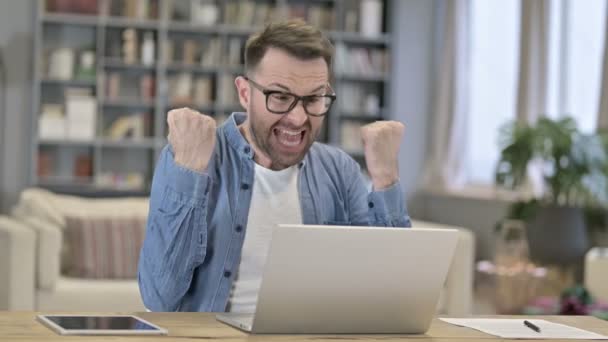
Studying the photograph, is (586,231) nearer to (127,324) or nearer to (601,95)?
(601,95)

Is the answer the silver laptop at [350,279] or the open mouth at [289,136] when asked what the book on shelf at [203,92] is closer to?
the open mouth at [289,136]

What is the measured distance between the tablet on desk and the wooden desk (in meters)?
0.02

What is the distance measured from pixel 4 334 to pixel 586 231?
225 inches

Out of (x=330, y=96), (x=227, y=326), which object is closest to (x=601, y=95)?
(x=330, y=96)

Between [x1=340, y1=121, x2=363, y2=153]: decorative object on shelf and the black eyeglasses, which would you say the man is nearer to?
the black eyeglasses

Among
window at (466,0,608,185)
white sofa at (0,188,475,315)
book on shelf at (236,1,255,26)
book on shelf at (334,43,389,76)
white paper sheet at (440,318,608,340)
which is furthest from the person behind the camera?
book on shelf at (334,43,389,76)

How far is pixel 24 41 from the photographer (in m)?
8.70

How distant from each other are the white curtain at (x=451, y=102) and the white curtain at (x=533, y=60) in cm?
86

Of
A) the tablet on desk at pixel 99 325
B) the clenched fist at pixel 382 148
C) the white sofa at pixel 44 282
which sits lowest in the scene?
the white sofa at pixel 44 282

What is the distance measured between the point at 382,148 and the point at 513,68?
636 centimetres

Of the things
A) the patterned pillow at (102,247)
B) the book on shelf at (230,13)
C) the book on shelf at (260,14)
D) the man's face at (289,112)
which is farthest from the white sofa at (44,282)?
the book on shelf at (260,14)

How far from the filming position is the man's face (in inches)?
97.3

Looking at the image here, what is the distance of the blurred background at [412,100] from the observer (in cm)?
697

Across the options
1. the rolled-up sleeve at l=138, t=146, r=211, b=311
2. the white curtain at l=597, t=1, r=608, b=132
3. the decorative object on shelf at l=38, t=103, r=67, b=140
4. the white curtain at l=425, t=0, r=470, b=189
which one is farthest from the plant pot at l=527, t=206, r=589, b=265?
the rolled-up sleeve at l=138, t=146, r=211, b=311
